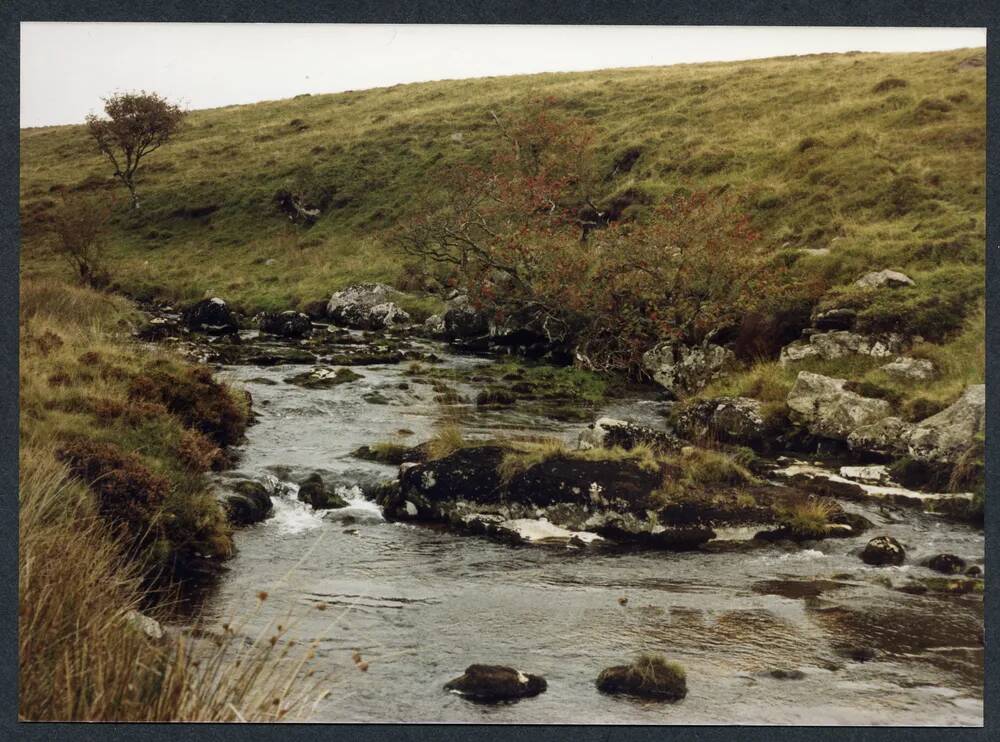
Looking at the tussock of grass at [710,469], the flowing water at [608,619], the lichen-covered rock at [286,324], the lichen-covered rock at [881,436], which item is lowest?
the flowing water at [608,619]

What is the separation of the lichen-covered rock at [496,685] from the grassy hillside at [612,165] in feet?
15.2

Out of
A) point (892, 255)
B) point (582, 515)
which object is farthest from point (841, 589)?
point (892, 255)

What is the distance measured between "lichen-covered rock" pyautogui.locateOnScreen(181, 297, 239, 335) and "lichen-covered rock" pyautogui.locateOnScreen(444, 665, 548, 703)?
16.1 ft

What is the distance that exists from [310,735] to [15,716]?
2.00 metres

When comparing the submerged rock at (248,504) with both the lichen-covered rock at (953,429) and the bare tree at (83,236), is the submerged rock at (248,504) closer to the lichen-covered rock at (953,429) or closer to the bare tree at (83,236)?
the bare tree at (83,236)

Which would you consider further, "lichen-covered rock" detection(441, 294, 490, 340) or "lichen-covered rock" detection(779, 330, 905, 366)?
"lichen-covered rock" detection(441, 294, 490, 340)

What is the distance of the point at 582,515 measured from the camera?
7.14 m

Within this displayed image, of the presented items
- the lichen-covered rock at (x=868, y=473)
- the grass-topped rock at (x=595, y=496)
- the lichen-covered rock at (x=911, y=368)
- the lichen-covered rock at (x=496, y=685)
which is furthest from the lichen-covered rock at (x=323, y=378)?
the lichen-covered rock at (x=911, y=368)

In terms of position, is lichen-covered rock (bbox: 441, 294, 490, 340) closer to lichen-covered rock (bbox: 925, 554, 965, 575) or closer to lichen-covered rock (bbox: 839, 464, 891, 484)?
lichen-covered rock (bbox: 839, 464, 891, 484)

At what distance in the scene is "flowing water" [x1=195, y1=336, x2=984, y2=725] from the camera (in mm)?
5484

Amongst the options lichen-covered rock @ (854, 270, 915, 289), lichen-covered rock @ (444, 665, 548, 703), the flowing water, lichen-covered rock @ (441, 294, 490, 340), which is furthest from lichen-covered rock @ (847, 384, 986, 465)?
lichen-covered rock @ (441, 294, 490, 340)

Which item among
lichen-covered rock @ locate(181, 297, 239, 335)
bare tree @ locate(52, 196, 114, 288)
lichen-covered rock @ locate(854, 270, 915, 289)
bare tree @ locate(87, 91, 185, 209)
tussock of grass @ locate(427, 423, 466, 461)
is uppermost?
bare tree @ locate(87, 91, 185, 209)

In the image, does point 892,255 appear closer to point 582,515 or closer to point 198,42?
point 582,515

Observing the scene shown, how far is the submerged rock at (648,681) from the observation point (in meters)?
5.59
